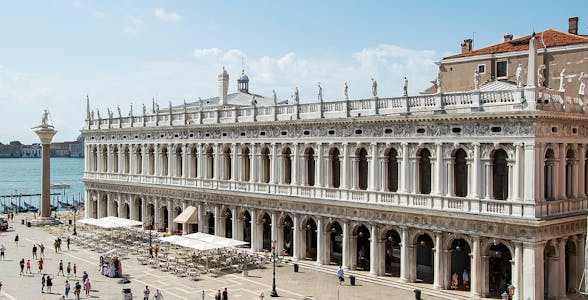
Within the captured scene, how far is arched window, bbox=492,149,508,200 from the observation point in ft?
105

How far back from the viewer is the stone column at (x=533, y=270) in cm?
3002

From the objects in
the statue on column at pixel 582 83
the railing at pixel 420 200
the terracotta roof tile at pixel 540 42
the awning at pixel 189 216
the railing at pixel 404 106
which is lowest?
the awning at pixel 189 216

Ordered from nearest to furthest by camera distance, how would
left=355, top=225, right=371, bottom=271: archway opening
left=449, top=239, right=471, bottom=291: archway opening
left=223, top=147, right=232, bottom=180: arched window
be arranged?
left=449, top=239, right=471, bottom=291: archway opening < left=355, top=225, right=371, bottom=271: archway opening < left=223, top=147, right=232, bottom=180: arched window

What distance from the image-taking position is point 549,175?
31703 mm

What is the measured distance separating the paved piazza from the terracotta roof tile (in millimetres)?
16922

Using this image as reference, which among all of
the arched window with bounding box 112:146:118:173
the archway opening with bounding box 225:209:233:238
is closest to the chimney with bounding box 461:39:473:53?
the archway opening with bounding box 225:209:233:238

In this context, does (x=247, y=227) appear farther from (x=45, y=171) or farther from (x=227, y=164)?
(x=45, y=171)

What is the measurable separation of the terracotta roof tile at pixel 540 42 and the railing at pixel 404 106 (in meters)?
6.71

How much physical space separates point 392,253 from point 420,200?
692cm

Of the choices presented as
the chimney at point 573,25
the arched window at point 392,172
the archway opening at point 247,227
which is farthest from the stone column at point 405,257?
the chimney at point 573,25

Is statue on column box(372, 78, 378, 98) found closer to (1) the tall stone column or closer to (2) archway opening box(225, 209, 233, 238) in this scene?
(2) archway opening box(225, 209, 233, 238)

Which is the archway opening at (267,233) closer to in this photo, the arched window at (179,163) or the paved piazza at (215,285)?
the paved piazza at (215,285)

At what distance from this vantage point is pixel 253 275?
39.3m

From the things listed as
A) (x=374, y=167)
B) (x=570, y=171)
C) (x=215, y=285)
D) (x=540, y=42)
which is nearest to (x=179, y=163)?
(x=215, y=285)
